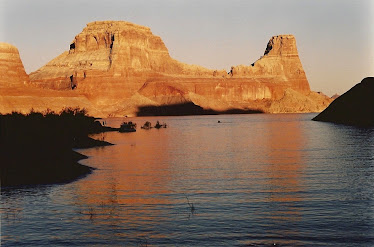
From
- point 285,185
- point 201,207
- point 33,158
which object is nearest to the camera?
Answer: point 201,207

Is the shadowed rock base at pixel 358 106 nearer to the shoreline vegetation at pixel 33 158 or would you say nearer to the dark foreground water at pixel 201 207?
the dark foreground water at pixel 201 207

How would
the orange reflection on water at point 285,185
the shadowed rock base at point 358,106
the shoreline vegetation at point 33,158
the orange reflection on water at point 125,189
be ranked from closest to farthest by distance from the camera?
the orange reflection on water at point 285,185 < the orange reflection on water at point 125,189 < the shoreline vegetation at point 33,158 < the shadowed rock base at point 358,106

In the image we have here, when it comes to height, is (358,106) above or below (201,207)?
above

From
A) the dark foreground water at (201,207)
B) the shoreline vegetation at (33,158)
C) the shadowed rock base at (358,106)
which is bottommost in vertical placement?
the dark foreground water at (201,207)

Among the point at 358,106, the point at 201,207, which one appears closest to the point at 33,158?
the point at 201,207

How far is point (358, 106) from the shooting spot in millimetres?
134875

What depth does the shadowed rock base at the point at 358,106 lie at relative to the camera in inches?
5103

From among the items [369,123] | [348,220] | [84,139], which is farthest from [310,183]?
[369,123]

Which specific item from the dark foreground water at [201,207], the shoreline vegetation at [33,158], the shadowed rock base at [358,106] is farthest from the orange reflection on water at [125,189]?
the shadowed rock base at [358,106]

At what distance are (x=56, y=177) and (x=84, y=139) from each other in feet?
113

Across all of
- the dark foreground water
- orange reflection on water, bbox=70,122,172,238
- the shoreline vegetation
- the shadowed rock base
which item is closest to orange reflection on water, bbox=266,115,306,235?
the dark foreground water

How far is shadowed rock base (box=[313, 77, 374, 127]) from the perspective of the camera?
129625mm

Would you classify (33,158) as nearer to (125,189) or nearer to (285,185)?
(125,189)

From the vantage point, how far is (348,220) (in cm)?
2170
